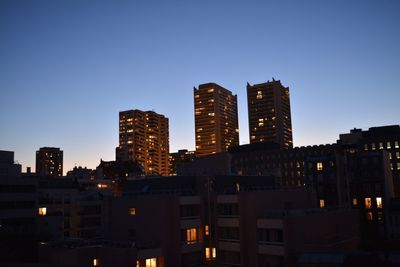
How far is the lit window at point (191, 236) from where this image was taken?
194 ft

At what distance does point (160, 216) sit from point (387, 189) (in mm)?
66457

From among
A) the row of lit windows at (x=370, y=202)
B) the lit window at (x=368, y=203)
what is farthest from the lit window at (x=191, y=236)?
the lit window at (x=368, y=203)

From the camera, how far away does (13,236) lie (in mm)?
57750

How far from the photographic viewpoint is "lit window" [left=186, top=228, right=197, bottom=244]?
2324 inches

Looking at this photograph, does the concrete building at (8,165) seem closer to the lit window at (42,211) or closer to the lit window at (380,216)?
the lit window at (42,211)

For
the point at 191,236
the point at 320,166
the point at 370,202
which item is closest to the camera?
the point at 191,236

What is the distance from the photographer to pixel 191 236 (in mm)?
59562

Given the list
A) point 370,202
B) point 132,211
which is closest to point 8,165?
point 132,211

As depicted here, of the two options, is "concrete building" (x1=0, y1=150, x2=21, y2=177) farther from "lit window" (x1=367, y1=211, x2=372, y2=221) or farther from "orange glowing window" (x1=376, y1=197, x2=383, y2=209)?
"orange glowing window" (x1=376, y1=197, x2=383, y2=209)

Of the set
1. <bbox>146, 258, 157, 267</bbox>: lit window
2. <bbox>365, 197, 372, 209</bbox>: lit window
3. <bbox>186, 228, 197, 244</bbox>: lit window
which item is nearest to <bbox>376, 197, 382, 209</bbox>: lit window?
<bbox>365, 197, 372, 209</bbox>: lit window

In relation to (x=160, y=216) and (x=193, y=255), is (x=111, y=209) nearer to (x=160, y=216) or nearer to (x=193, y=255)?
(x=160, y=216)

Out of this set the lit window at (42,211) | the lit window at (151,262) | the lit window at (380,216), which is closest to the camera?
the lit window at (151,262)

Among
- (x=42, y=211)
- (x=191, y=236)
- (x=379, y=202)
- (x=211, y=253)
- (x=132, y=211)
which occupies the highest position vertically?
(x=132, y=211)

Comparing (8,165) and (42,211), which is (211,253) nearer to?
(42,211)
